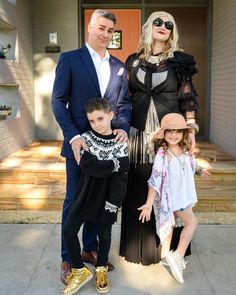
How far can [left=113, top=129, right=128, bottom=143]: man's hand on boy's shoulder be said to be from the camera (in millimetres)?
2420

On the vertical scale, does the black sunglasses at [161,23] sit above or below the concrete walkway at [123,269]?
above

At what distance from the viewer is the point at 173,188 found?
2.63 meters

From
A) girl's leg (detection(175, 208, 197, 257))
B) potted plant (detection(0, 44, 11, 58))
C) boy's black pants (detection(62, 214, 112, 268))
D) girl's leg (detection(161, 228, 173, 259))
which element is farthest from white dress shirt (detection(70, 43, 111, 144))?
potted plant (detection(0, 44, 11, 58))

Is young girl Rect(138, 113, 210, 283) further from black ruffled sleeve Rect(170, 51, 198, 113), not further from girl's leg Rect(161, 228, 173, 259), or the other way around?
black ruffled sleeve Rect(170, 51, 198, 113)

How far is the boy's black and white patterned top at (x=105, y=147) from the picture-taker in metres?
2.37

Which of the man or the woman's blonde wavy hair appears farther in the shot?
the woman's blonde wavy hair

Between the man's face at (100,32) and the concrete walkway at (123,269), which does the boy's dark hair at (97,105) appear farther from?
the concrete walkway at (123,269)

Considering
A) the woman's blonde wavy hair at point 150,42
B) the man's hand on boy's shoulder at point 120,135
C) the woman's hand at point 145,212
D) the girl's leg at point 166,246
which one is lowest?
the girl's leg at point 166,246

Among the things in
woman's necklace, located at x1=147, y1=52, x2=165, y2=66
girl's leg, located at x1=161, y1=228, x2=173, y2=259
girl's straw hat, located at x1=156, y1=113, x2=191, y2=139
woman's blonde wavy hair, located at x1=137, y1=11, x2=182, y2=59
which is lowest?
girl's leg, located at x1=161, y1=228, x2=173, y2=259

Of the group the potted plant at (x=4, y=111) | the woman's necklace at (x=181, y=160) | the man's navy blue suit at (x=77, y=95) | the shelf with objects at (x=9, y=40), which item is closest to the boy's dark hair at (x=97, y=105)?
the man's navy blue suit at (x=77, y=95)

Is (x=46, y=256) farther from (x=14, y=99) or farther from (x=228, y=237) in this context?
(x=14, y=99)

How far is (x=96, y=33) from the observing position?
8.02ft

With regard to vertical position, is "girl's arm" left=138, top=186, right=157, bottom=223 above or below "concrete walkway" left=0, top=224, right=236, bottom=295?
above

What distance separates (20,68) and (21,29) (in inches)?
21.5
